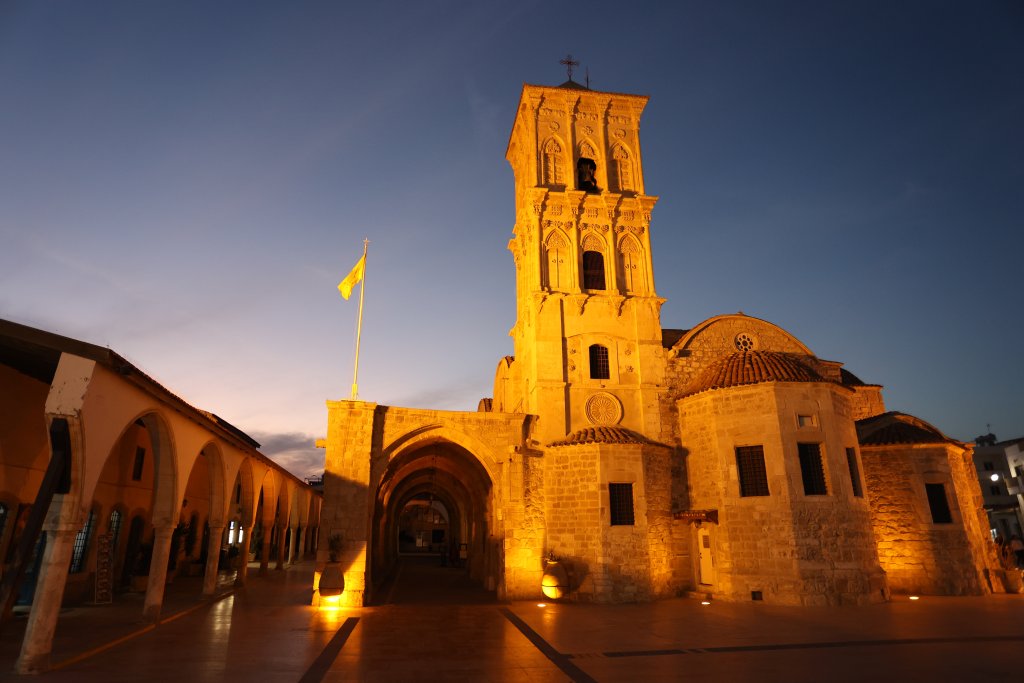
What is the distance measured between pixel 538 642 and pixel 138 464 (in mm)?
15351

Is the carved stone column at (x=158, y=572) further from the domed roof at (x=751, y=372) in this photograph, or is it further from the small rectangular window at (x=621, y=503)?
the domed roof at (x=751, y=372)

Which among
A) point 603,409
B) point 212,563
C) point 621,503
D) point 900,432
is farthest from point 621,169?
point 212,563

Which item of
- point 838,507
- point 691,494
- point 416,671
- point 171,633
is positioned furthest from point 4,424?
point 838,507

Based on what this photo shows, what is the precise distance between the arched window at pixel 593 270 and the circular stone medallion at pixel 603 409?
4.54 meters

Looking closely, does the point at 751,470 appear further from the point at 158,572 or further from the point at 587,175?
the point at 158,572

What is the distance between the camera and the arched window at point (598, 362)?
70.6ft

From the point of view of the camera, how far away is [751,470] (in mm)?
18047

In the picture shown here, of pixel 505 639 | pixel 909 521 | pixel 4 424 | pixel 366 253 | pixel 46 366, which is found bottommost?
pixel 505 639

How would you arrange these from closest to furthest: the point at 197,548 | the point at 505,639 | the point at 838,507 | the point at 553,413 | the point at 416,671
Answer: the point at 416,671 < the point at 505,639 < the point at 838,507 < the point at 553,413 < the point at 197,548

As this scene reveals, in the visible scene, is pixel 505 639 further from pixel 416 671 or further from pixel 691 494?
pixel 691 494

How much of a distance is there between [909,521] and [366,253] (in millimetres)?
21178

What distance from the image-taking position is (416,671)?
8680 millimetres

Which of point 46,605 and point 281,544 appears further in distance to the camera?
point 281,544

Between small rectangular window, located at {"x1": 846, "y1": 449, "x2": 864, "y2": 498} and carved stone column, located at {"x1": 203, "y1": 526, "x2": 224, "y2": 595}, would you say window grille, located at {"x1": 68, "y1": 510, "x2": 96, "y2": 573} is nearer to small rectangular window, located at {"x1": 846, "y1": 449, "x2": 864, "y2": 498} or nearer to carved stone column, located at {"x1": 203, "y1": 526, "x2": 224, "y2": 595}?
carved stone column, located at {"x1": 203, "y1": 526, "x2": 224, "y2": 595}
